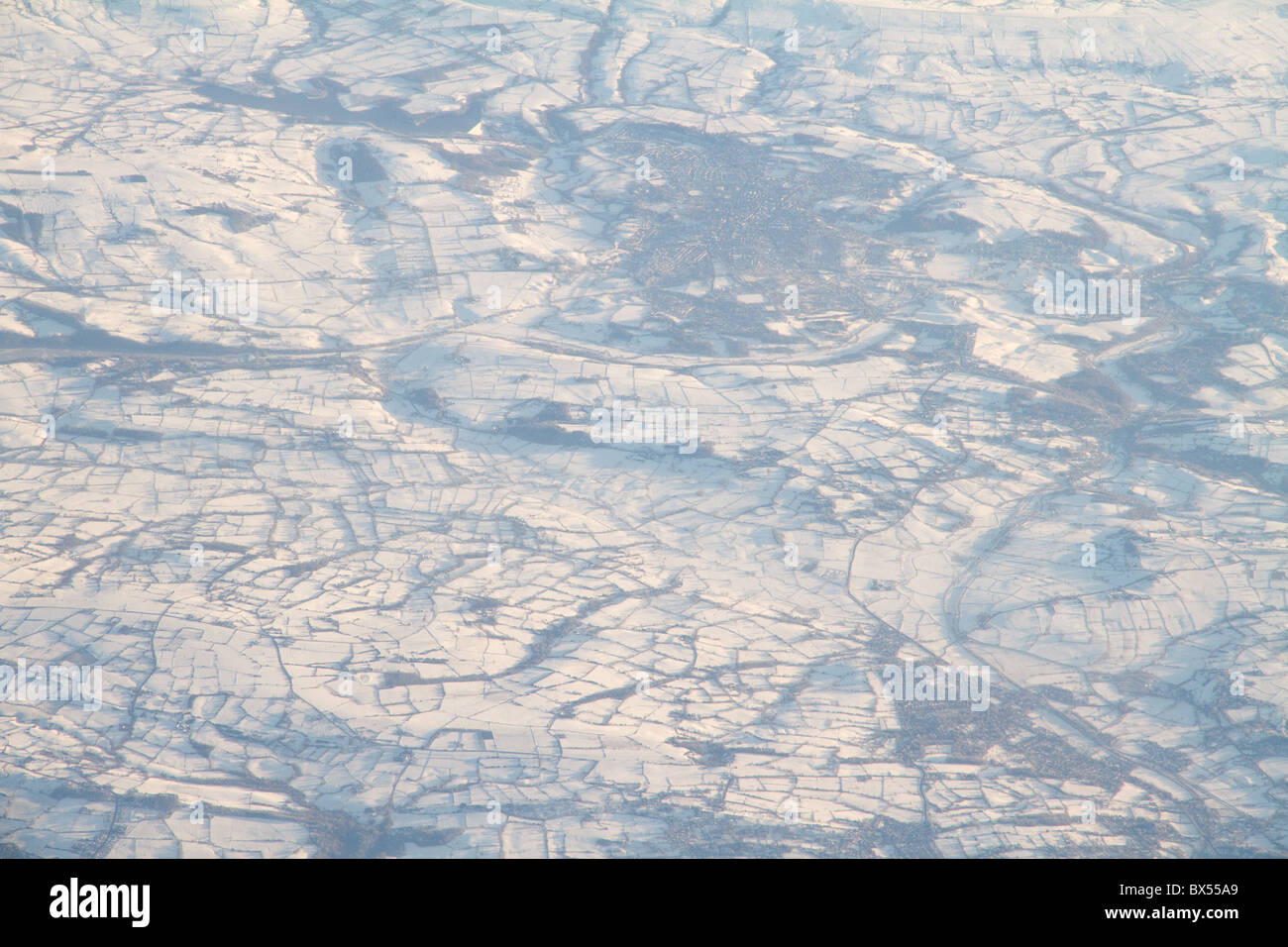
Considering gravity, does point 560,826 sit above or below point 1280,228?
below

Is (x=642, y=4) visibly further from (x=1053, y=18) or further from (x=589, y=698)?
(x=589, y=698)

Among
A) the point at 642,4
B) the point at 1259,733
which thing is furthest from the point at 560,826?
the point at 642,4

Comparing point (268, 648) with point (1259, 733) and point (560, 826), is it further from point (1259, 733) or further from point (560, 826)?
point (1259, 733)

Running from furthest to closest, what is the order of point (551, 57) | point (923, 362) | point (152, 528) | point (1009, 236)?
point (551, 57) → point (1009, 236) → point (923, 362) → point (152, 528)

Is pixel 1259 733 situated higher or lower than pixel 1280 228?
lower

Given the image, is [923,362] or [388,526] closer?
[388,526]

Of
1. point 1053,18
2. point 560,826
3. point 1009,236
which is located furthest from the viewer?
point 1053,18

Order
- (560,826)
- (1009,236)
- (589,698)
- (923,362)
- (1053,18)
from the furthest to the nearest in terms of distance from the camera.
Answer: (1053,18)
(1009,236)
(923,362)
(589,698)
(560,826)

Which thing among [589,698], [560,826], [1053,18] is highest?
[1053,18]

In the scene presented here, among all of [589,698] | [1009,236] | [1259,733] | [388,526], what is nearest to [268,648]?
[388,526]
